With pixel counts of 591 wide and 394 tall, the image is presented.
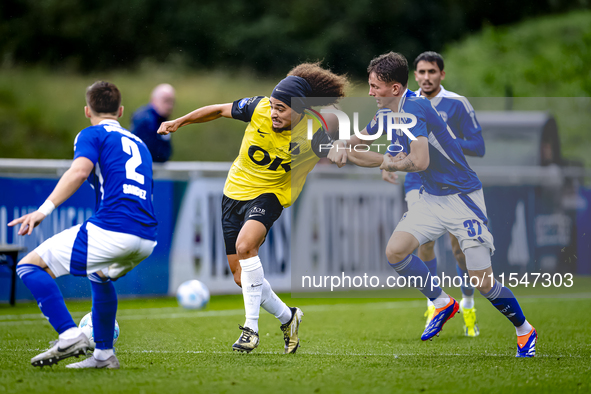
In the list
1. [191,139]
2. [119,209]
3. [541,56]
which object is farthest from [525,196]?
[541,56]

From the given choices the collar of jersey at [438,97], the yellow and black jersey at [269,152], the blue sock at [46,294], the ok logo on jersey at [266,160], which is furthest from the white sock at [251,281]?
the collar of jersey at [438,97]

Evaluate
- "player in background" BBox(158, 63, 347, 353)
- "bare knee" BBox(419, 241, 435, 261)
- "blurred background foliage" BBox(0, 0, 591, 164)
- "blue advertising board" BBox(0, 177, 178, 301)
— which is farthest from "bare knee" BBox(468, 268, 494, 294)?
"blurred background foliage" BBox(0, 0, 591, 164)

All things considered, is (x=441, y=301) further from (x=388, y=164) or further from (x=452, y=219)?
(x=388, y=164)

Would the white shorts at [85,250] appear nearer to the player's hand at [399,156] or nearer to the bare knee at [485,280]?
the player's hand at [399,156]

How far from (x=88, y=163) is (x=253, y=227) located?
4.18ft

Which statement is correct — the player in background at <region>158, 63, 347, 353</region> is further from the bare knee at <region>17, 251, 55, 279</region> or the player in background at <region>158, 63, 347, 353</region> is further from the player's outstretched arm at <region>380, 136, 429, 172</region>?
the bare knee at <region>17, 251, 55, 279</region>

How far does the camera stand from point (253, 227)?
184 inches

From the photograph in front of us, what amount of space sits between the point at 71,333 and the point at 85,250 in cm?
45

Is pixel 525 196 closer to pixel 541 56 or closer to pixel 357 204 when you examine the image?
pixel 357 204

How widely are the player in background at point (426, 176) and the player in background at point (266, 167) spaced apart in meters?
0.39

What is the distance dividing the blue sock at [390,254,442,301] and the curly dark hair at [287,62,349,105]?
1.30m

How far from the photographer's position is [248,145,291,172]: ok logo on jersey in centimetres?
491

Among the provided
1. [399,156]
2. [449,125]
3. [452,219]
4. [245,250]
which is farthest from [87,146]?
[449,125]

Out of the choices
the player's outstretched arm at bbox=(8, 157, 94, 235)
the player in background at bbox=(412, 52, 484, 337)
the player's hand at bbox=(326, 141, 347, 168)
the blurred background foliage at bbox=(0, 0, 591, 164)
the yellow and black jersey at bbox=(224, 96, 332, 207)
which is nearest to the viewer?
the player's outstretched arm at bbox=(8, 157, 94, 235)
